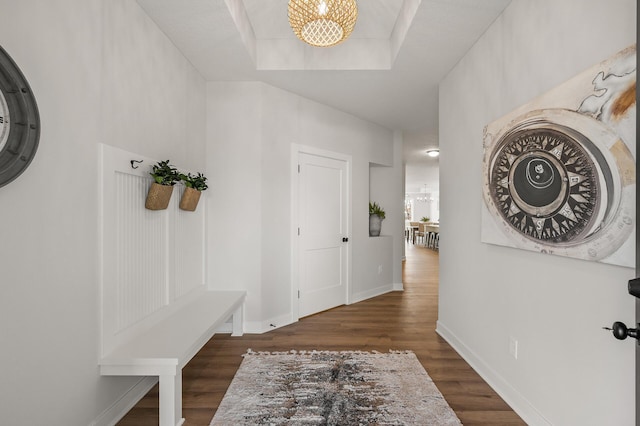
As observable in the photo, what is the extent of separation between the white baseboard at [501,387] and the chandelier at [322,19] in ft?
8.42

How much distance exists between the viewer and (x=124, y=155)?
80.1 inches

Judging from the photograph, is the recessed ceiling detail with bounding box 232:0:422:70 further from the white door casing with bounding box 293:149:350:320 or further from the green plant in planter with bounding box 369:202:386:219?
the green plant in planter with bounding box 369:202:386:219

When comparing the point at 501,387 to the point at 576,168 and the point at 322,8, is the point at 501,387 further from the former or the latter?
the point at 322,8

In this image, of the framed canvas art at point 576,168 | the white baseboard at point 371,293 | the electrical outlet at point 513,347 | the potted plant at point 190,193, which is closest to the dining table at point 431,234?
the white baseboard at point 371,293

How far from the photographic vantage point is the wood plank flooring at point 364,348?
2070 mm

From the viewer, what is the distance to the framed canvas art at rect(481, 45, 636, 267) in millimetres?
1312

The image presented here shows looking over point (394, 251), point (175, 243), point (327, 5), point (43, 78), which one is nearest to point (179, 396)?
point (175, 243)

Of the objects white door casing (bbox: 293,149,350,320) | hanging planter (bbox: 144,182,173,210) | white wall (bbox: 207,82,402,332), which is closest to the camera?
hanging planter (bbox: 144,182,173,210)

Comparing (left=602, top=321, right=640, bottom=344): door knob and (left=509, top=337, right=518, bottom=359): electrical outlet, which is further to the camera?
(left=509, top=337, right=518, bottom=359): electrical outlet

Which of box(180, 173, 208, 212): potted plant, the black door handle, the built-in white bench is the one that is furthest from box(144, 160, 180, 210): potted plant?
the black door handle

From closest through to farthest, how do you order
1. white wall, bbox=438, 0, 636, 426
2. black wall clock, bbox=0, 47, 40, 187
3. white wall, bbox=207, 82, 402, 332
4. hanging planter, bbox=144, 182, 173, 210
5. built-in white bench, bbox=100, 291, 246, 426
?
1. black wall clock, bbox=0, 47, 40, 187
2. white wall, bbox=438, 0, 636, 426
3. built-in white bench, bbox=100, 291, 246, 426
4. hanging planter, bbox=144, 182, 173, 210
5. white wall, bbox=207, 82, 402, 332

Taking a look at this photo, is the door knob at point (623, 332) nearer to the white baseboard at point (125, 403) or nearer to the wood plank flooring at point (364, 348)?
the wood plank flooring at point (364, 348)

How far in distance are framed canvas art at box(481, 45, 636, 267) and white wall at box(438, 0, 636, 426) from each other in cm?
9

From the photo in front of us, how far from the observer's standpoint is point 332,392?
88.2 inches
